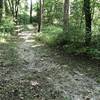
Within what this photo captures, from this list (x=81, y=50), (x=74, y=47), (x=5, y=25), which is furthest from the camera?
(x=5, y=25)

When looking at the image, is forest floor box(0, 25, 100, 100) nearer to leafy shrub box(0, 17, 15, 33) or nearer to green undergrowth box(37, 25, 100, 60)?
green undergrowth box(37, 25, 100, 60)

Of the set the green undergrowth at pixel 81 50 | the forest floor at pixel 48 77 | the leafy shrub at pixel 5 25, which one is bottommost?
the forest floor at pixel 48 77

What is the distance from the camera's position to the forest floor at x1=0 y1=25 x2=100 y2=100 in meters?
5.45

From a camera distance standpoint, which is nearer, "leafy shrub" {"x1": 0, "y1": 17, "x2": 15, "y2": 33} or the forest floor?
the forest floor

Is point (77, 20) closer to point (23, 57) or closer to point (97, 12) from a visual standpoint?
point (97, 12)

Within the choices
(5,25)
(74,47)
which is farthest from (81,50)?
(5,25)

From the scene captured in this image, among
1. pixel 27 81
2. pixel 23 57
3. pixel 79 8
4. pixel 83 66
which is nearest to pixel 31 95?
pixel 27 81

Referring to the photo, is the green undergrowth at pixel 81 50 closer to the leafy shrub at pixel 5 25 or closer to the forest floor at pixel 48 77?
the forest floor at pixel 48 77

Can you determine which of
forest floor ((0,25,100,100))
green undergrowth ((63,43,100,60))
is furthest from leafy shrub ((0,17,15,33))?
green undergrowth ((63,43,100,60))

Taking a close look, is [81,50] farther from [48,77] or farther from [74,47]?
[48,77]

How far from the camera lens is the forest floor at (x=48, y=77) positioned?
5.45m

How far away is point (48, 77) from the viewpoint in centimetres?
677

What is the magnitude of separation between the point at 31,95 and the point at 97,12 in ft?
24.1

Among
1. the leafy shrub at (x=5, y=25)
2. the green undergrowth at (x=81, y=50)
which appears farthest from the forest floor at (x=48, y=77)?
the leafy shrub at (x=5, y=25)
